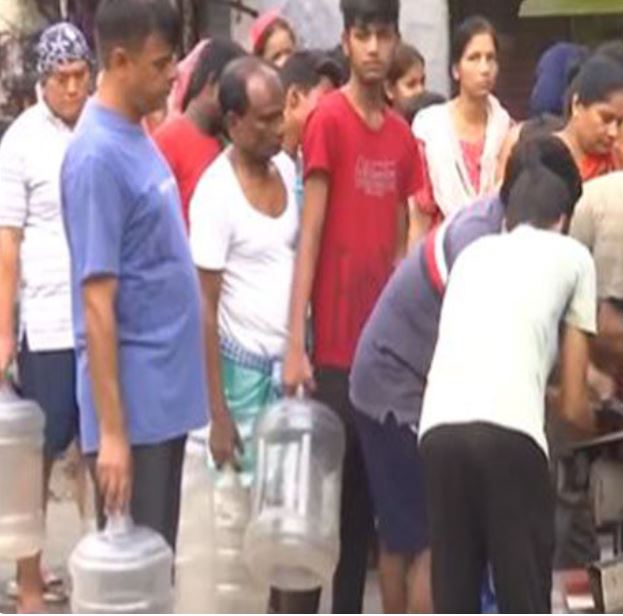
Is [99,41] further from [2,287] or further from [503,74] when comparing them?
[503,74]

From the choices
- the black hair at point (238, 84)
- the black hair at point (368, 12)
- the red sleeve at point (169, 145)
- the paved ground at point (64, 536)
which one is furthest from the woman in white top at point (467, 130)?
the paved ground at point (64, 536)

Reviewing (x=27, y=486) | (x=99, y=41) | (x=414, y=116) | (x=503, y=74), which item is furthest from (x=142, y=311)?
(x=503, y=74)

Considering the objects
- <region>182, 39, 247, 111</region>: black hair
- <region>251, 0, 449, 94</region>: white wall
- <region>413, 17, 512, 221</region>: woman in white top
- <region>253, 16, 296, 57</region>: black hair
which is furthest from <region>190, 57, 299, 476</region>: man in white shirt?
<region>251, 0, 449, 94</region>: white wall

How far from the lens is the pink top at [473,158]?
7.47 meters

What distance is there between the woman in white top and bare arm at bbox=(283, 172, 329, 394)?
1.04 meters

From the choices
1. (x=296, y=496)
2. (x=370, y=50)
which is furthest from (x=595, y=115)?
(x=296, y=496)

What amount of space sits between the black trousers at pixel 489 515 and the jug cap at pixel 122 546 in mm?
735

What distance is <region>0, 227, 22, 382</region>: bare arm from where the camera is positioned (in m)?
6.71

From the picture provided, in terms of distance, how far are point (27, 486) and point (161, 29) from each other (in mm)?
2227

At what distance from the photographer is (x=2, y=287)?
6.77 m

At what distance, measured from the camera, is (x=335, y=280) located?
248 inches

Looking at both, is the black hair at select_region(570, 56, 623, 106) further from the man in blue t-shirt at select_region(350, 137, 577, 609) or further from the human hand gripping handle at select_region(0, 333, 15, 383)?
the human hand gripping handle at select_region(0, 333, 15, 383)

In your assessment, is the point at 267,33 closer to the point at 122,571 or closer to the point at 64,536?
the point at 64,536

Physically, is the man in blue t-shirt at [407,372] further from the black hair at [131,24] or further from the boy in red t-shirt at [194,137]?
the boy in red t-shirt at [194,137]
